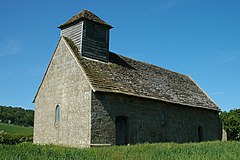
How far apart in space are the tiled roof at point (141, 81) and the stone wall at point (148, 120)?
599mm

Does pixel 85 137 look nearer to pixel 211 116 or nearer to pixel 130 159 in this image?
pixel 130 159

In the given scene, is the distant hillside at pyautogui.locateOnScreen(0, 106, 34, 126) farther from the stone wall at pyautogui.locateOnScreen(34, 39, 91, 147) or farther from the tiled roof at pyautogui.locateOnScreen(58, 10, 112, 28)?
the tiled roof at pyautogui.locateOnScreen(58, 10, 112, 28)

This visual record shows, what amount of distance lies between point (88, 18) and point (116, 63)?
4.53m

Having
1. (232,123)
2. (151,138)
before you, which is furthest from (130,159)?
(232,123)

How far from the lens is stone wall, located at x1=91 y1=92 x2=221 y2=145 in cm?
2006

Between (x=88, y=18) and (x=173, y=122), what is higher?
(x=88, y=18)

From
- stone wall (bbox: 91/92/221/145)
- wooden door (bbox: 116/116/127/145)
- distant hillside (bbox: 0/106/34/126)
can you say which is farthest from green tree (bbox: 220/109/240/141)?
distant hillside (bbox: 0/106/34/126)

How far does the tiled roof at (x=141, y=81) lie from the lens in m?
21.5

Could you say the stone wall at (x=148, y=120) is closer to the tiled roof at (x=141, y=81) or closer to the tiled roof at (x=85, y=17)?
the tiled roof at (x=141, y=81)

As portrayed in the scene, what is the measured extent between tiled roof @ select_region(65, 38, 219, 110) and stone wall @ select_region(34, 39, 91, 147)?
102cm

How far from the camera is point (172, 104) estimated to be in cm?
2606

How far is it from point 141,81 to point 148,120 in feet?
12.4

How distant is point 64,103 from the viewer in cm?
2236

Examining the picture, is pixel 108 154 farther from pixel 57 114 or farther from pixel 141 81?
pixel 141 81
